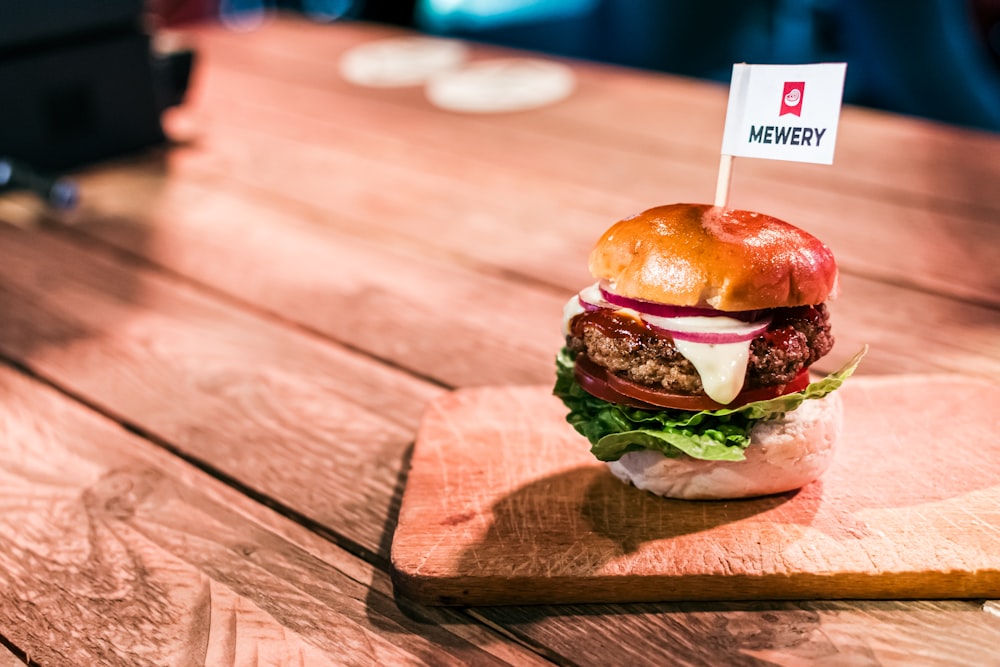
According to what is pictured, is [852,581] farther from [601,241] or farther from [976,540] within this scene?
[601,241]

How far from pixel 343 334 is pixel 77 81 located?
1208 millimetres

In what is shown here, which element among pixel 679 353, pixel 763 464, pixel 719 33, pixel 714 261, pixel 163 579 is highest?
pixel 719 33

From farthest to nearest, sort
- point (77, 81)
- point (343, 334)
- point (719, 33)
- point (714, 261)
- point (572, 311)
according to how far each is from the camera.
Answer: point (719, 33) → point (77, 81) → point (343, 334) → point (572, 311) → point (714, 261)

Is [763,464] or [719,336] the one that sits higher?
[719,336]

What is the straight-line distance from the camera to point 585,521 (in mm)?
965

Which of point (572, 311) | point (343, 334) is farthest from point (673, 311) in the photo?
point (343, 334)

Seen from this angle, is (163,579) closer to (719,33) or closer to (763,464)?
(763,464)

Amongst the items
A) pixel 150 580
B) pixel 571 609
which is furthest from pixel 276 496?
pixel 571 609

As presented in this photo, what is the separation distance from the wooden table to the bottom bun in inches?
5.7

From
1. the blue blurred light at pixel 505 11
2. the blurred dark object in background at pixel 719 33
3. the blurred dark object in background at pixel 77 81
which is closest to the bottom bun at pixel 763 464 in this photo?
the blurred dark object in background at pixel 77 81

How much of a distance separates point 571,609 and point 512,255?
1.03 metres

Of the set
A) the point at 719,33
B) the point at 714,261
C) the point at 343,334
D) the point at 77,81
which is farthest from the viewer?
the point at 719,33

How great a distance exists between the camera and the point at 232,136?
8.38 feet

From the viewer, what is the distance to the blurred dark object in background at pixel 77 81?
82.4 inches
